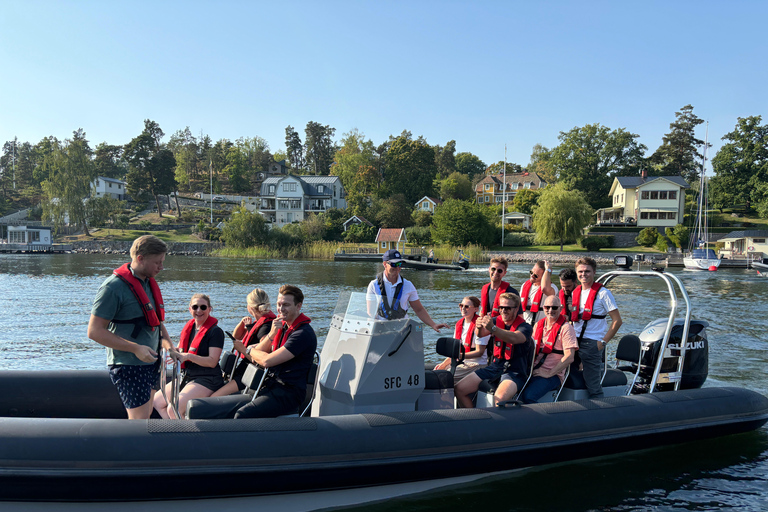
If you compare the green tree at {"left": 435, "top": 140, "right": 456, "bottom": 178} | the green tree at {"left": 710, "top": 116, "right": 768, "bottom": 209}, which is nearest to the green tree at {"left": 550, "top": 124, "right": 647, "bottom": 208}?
the green tree at {"left": 710, "top": 116, "right": 768, "bottom": 209}

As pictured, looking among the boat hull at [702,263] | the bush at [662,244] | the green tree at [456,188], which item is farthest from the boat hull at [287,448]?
the green tree at [456,188]

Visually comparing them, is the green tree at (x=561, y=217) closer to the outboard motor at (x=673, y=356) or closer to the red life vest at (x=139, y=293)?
the outboard motor at (x=673, y=356)

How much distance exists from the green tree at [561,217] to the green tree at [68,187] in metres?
47.8

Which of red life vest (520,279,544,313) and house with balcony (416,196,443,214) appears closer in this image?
red life vest (520,279,544,313)

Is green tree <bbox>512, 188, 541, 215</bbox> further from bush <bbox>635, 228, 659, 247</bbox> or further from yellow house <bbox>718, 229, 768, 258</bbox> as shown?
yellow house <bbox>718, 229, 768, 258</bbox>

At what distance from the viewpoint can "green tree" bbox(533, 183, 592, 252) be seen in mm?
48812

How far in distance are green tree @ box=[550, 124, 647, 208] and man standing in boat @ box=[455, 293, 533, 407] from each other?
63.9 m

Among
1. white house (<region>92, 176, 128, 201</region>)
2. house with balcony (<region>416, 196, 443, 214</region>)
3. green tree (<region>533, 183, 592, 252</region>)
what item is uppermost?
white house (<region>92, 176, 128, 201</region>)

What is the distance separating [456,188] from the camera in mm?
73188

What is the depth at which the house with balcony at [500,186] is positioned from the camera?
79.8 meters

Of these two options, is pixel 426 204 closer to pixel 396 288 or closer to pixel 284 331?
pixel 396 288

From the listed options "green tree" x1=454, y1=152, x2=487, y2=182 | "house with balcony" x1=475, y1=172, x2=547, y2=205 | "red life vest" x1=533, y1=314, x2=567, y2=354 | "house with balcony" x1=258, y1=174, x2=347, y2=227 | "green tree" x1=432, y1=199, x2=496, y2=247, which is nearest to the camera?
"red life vest" x1=533, y1=314, x2=567, y2=354

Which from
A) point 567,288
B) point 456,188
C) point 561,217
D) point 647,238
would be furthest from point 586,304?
point 456,188

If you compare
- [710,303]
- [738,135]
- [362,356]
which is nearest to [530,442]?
[362,356]
